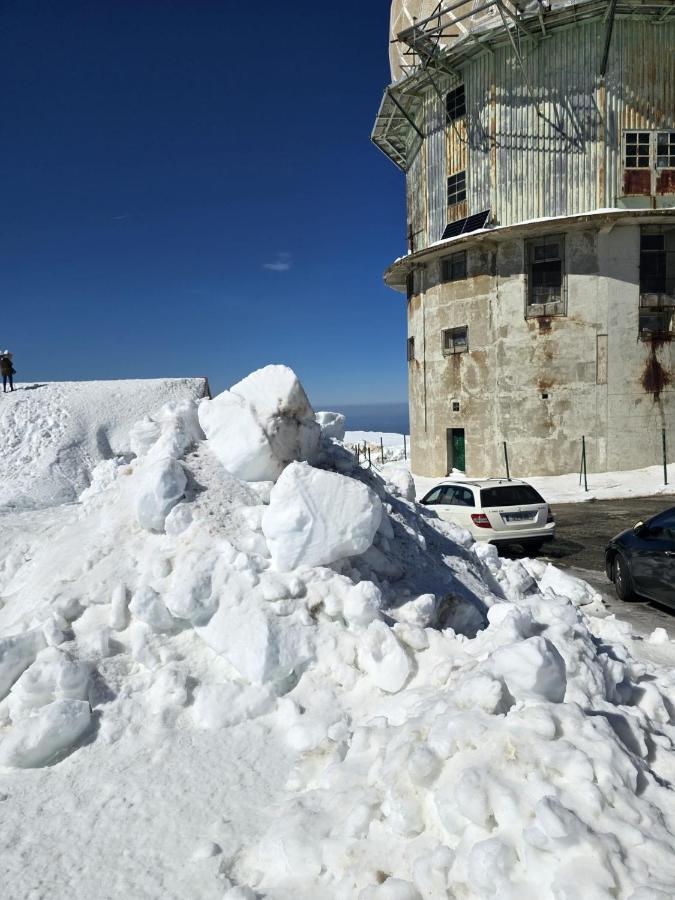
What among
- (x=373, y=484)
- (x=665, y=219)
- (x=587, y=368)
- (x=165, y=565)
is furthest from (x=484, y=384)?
(x=165, y=565)

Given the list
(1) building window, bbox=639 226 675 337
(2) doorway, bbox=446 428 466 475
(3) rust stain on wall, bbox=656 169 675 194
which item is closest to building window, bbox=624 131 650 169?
(3) rust stain on wall, bbox=656 169 675 194

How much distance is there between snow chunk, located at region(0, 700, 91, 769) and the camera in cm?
315

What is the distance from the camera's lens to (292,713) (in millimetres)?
3459

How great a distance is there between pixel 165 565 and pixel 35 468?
9.46 metres

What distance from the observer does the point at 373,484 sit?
634 cm

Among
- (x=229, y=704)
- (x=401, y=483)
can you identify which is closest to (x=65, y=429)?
(x=401, y=483)

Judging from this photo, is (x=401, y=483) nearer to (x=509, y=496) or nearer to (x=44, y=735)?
(x=509, y=496)

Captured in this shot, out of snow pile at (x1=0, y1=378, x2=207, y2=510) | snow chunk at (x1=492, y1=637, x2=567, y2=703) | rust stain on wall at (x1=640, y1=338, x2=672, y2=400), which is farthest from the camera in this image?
rust stain on wall at (x1=640, y1=338, x2=672, y2=400)

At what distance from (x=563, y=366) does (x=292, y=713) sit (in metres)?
19.4

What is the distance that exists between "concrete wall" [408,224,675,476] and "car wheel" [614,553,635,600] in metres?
A: 13.2

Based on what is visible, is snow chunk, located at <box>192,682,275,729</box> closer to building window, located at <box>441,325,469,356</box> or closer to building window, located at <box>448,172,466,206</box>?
building window, located at <box>441,325,469,356</box>

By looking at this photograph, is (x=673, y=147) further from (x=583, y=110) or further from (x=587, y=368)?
(x=587, y=368)

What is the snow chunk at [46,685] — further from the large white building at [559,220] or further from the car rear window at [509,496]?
the large white building at [559,220]

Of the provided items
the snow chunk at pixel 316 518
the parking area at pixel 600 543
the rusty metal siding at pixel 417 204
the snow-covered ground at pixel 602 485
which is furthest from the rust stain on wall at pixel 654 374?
the snow chunk at pixel 316 518
